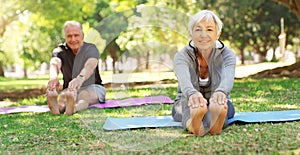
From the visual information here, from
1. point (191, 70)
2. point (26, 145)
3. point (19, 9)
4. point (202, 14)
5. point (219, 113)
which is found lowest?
point (26, 145)

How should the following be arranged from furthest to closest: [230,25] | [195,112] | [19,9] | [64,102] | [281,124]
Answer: [230,25] → [19,9] → [64,102] → [281,124] → [195,112]

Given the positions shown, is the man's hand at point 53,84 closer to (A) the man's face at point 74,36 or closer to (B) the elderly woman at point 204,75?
(A) the man's face at point 74,36

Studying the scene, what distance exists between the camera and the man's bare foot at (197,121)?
10.3 feet

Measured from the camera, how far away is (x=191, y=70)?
350cm

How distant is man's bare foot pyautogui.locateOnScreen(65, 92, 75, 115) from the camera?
4.84 m

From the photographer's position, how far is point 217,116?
3219 millimetres

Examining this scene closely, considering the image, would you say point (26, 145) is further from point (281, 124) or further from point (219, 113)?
point (281, 124)

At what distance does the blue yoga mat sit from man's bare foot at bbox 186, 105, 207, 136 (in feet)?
1.30

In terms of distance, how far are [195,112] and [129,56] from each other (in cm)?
101

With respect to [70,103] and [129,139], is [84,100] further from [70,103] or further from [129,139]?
[129,139]

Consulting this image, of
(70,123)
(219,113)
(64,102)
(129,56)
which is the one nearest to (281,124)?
(219,113)

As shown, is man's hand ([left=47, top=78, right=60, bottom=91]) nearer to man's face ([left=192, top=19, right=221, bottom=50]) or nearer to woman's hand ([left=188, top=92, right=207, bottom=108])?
man's face ([left=192, top=19, right=221, bottom=50])

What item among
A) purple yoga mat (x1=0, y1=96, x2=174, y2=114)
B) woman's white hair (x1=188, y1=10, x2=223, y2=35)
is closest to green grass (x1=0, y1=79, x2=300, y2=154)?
purple yoga mat (x1=0, y1=96, x2=174, y2=114)

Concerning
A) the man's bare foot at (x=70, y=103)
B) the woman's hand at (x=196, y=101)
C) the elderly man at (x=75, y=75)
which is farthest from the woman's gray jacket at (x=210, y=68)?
the man's bare foot at (x=70, y=103)
